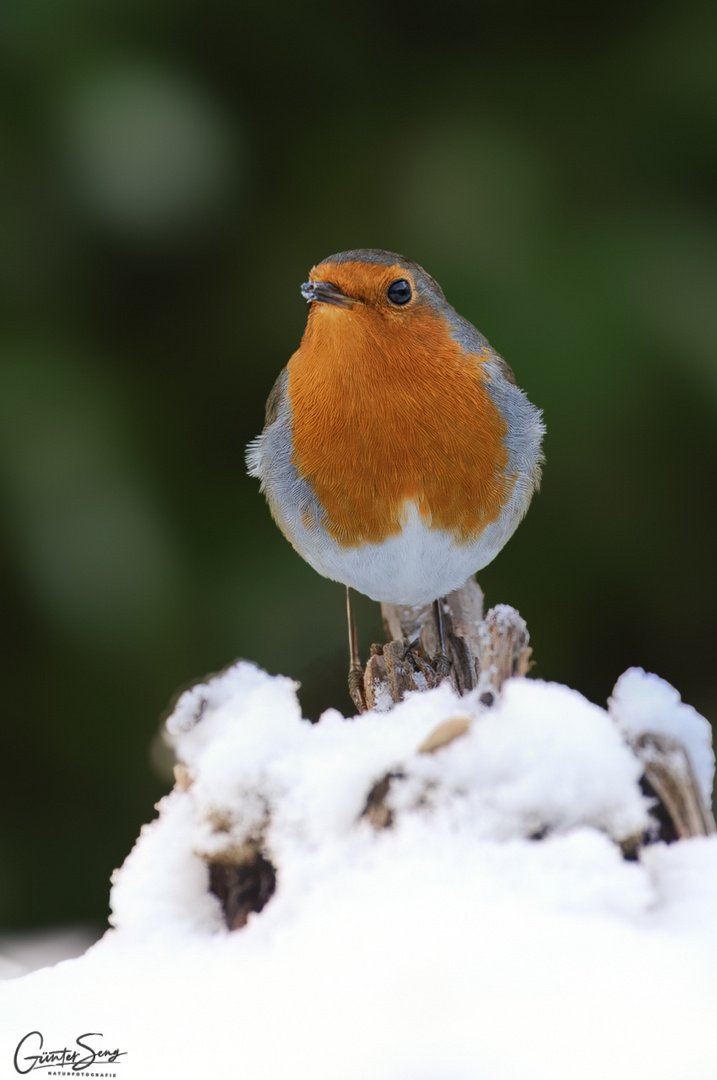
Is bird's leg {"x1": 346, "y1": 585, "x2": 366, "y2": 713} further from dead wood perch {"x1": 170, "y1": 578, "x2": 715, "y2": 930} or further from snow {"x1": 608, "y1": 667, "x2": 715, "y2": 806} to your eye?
snow {"x1": 608, "y1": 667, "x2": 715, "y2": 806}

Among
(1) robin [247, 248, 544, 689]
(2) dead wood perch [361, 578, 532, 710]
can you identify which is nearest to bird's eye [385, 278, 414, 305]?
(1) robin [247, 248, 544, 689]

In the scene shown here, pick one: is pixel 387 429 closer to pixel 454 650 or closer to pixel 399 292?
pixel 399 292

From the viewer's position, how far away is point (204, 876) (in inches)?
34.6

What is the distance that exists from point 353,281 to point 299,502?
0.32 m

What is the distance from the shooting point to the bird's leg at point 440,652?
4.74 ft

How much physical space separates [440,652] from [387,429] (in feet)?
1.34

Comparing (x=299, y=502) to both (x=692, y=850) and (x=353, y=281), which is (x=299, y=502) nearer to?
(x=353, y=281)

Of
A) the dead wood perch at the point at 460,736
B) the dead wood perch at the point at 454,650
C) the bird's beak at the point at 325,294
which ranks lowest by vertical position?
the dead wood perch at the point at 460,736

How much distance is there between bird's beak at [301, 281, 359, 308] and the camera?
1.22 meters

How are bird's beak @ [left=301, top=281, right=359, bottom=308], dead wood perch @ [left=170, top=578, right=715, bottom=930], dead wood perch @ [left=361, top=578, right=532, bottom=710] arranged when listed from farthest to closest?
1. bird's beak @ [left=301, top=281, right=359, bottom=308]
2. dead wood perch @ [left=361, top=578, right=532, bottom=710]
3. dead wood perch @ [left=170, top=578, right=715, bottom=930]

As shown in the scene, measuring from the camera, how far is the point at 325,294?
124 centimetres

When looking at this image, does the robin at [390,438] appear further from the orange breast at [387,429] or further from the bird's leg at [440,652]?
the bird's leg at [440,652]

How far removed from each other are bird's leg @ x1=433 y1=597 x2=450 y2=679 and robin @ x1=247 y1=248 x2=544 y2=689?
12 centimetres

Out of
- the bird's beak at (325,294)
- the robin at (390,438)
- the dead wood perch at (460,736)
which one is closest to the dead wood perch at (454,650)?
the dead wood perch at (460,736)
